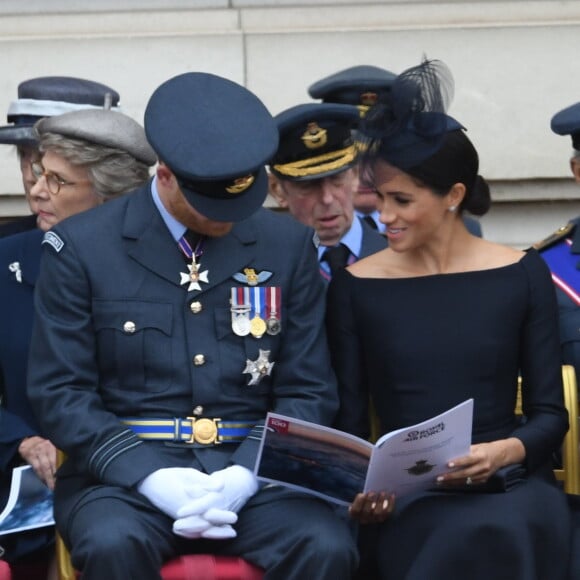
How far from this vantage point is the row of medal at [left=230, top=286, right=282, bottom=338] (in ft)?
16.3

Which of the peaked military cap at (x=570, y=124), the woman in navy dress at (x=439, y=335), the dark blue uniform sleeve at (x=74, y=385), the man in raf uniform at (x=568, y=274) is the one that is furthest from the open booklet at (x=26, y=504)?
the peaked military cap at (x=570, y=124)

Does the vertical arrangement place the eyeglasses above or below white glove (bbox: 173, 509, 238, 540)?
above

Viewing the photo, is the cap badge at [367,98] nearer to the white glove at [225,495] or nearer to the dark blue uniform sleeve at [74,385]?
the dark blue uniform sleeve at [74,385]

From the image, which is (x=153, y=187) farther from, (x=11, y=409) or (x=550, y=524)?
(x=550, y=524)

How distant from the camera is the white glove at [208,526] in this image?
464 cm

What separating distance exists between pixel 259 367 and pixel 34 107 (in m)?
1.46

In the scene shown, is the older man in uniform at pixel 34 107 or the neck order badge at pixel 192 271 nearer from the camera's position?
the neck order badge at pixel 192 271

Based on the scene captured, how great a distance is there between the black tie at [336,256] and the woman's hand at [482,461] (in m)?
1.07

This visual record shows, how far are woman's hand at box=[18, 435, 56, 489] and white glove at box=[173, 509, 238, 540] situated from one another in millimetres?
665

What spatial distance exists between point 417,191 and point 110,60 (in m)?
2.40

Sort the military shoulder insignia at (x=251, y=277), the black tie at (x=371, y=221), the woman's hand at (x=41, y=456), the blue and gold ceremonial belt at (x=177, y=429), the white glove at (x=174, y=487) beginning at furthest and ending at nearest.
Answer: the black tie at (x=371, y=221) < the woman's hand at (x=41, y=456) < the military shoulder insignia at (x=251, y=277) < the blue and gold ceremonial belt at (x=177, y=429) < the white glove at (x=174, y=487)

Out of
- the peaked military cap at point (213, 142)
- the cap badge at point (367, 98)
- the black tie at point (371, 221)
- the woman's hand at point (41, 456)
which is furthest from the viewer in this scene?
the cap badge at point (367, 98)

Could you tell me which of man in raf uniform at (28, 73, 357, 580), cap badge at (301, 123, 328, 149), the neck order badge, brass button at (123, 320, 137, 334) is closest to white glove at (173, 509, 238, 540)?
man in raf uniform at (28, 73, 357, 580)

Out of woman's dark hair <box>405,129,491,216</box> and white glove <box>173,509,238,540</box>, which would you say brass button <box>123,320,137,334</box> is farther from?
woman's dark hair <box>405,129,491,216</box>
